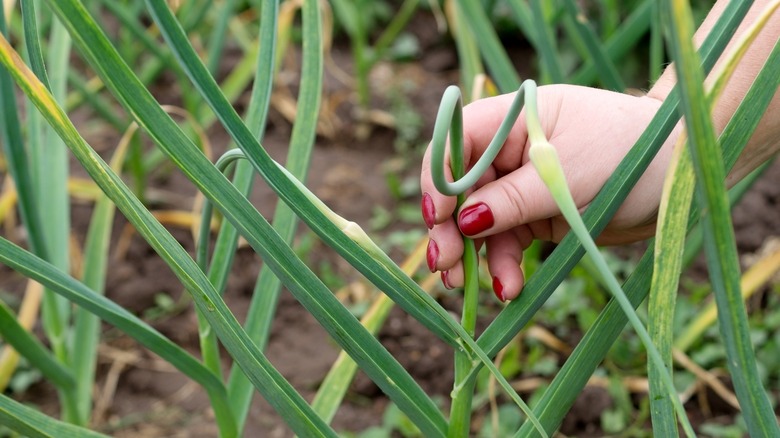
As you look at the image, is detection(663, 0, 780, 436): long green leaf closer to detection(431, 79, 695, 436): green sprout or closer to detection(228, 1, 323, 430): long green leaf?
detection(431, 79, 695, 436): green sprout

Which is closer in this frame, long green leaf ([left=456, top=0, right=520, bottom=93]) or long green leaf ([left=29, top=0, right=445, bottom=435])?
long green leaf ([left=29, top=0, right=445, bottom=435])

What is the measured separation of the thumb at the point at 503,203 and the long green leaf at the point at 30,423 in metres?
0.40

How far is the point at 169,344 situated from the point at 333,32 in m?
1.77

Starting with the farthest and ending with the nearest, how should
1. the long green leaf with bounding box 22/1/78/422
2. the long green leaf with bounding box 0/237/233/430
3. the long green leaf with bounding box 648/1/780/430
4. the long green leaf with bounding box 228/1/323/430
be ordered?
the long green leaf with bounding box 22/1/78/422 → the long green leaf with bounding box 228/1/323/430 → the long green leaf with bounding box 0/237/233/430 → the long green leaf with bounding box 648/1/780/430

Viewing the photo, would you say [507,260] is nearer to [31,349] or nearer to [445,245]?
[445,245]

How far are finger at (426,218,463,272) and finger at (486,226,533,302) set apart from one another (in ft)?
0.16

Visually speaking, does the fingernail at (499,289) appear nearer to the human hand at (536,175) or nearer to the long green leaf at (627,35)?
the human hand at (536,175)

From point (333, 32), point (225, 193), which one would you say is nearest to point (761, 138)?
point (225, 193)

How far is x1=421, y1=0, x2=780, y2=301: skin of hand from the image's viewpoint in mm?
754

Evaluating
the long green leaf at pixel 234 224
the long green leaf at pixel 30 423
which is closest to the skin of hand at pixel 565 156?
the long green leaf at pixel 234 224

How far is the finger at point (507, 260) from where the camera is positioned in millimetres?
754

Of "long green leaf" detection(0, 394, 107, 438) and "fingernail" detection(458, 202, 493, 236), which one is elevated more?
"fingernail" detection(458, 202, 493, 236)

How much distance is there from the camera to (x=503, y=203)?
2.47 feet

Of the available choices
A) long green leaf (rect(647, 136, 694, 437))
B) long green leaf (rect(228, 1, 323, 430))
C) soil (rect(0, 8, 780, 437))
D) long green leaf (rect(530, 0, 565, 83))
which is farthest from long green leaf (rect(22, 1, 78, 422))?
long green leaf (rect(647, 136, 694, 437))
